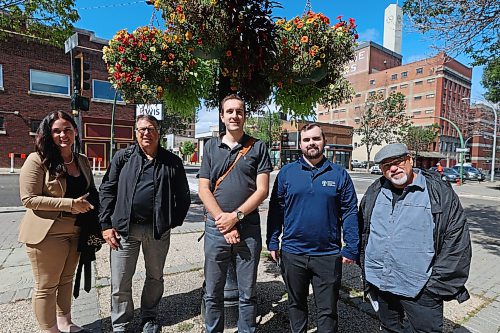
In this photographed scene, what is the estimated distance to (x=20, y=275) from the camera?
389 cm

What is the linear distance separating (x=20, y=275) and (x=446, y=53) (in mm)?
7083

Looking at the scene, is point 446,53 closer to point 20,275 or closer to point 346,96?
point 346,96

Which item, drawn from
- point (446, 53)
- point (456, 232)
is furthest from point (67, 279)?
point (446, 53)

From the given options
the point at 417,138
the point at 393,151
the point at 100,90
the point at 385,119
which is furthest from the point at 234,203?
the point at 417,138

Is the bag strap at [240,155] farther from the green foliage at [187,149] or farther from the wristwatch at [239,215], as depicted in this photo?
the green foliage at [187,149]

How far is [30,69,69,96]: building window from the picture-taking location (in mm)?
20469

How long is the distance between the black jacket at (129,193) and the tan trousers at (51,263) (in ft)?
0.95

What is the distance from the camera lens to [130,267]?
8.41ft

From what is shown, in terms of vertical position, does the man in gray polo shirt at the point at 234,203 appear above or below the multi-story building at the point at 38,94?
below

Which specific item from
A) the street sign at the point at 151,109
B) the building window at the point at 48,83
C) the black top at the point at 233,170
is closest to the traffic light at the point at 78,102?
the street sign at the point at 151,109

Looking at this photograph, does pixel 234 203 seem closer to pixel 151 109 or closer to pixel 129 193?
pixel 129 193

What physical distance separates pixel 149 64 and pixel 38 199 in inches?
56.0

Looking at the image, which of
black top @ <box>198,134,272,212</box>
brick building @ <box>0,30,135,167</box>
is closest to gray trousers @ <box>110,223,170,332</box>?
black top @ <box>198,134,272,212</box>

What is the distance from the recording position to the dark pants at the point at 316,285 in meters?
2.31
